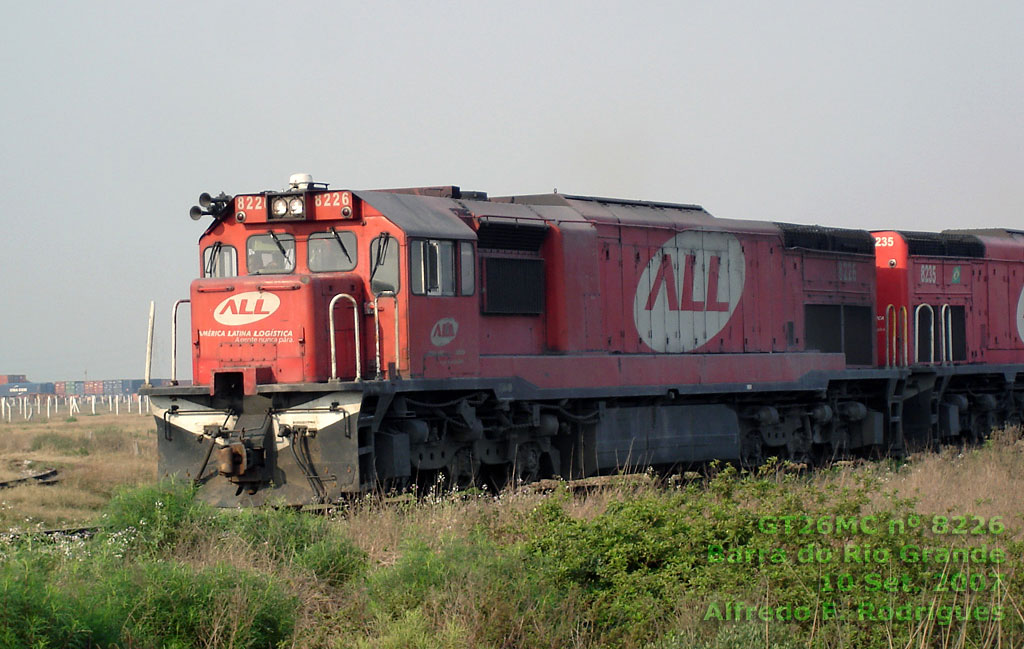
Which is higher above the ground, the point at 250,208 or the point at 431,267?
the point at 250,208

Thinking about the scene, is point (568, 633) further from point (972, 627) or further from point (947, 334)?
point (947, 334)

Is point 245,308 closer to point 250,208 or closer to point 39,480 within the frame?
point 250,208

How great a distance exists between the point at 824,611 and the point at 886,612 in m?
0.35

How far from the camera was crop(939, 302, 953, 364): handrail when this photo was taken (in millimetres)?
19609

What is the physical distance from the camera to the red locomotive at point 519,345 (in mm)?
11594

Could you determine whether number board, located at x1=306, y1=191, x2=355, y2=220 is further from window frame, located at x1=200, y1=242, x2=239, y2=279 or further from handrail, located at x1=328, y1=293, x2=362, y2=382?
window frame, located at x1=200, y1=242, x2=239, y2=279

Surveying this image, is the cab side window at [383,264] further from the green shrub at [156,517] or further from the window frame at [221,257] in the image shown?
the green shrub at [156,517]

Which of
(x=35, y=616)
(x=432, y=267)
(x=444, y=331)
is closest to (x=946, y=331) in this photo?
(x=444, y=331)

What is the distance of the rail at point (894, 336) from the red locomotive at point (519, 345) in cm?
6

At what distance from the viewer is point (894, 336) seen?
1886 cm

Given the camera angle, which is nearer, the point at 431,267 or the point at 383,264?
the point at 383,264

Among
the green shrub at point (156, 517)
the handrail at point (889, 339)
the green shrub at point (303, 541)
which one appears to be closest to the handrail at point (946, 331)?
the handrail at point (889, 339)

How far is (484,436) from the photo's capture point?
12953mm

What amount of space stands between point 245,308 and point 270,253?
933mm
